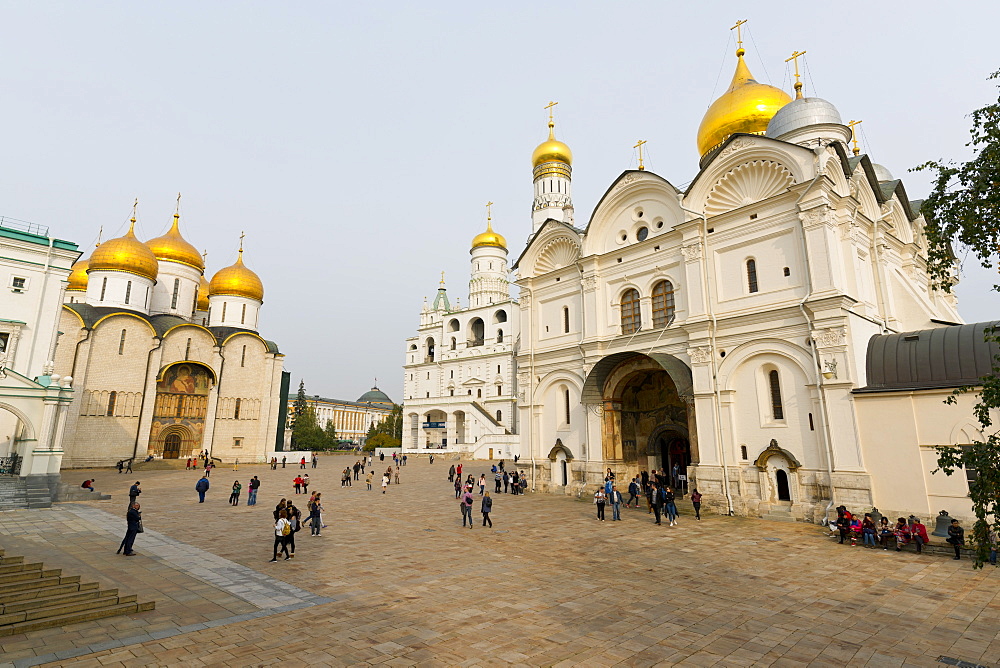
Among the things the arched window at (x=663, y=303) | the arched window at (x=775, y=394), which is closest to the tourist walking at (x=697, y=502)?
the arched window at (x=775, y=394)

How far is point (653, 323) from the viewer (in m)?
21.6

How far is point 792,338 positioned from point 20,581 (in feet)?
64.3

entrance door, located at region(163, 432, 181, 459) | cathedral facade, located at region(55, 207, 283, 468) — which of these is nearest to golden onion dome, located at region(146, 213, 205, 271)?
cathedral facade, located at region(55, 207, 283, 468)

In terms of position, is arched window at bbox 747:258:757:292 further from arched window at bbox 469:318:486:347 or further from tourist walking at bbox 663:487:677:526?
arched window at bbox 469:318:486:347

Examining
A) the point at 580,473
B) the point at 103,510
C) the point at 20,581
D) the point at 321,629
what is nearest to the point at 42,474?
the point at 103,510

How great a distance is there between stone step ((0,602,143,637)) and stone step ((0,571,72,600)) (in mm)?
735

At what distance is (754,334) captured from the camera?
1816 centimetres

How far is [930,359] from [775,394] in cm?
430

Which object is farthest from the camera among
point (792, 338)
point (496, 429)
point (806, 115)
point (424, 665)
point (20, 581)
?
point (496, 429)

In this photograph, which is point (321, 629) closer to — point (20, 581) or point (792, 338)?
point (20, 581)

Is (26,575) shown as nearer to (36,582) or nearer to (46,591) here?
(36,582)

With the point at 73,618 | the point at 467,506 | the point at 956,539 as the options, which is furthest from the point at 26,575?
the point at 956,539

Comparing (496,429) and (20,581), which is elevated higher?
(496,429)

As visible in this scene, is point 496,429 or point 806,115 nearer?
point 806,115
